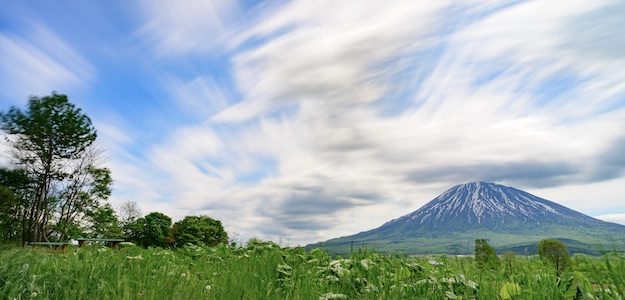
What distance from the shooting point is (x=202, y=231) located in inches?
1468

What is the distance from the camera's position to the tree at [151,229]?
145 feet

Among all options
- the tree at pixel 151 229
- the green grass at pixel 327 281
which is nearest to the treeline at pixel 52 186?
the tree at pixel 151 229

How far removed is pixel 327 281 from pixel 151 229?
136ft

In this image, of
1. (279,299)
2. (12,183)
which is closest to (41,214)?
(12,183)

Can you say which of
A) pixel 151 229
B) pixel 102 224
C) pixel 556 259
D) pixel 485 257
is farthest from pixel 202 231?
pixel 556 259

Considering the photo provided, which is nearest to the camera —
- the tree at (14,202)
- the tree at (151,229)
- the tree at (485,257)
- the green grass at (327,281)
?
the green grass at (327,281)

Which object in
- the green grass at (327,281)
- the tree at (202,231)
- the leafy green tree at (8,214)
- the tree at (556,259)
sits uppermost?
the leafy green tree at (8,214)

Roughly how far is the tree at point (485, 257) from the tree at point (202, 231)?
100 feet

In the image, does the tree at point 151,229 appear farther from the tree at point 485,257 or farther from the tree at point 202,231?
the tree at point 485,257

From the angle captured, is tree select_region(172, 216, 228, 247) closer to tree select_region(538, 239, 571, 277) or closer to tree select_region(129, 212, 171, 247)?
tree select_region(129, 212, 171, 247)

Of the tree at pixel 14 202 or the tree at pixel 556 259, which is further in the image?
the tree at pixel 14 202

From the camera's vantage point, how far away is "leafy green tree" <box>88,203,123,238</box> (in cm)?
4922

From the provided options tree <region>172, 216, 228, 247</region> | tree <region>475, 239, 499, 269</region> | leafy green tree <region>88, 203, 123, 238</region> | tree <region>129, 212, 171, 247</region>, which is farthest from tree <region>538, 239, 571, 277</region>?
leafy green tree <region>88, 203, 123, 238</region>

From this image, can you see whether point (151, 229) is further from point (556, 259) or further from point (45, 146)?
point (556, 259)
